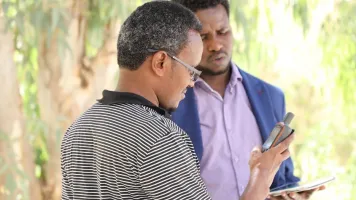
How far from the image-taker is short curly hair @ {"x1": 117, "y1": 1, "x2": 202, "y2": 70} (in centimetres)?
159

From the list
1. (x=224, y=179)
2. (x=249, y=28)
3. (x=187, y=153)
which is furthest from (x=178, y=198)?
(x=249, y=28)

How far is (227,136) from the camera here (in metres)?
2.19

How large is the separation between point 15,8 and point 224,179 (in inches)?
63.6

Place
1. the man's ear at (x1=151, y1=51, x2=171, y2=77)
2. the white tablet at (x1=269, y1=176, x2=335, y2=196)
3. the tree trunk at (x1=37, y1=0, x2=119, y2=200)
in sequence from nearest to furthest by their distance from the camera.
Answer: the man's ear at (x1=151, y1=51, x2=171, y2=77), the white tablet at (x1=269, y1=176, x2=335, y2=196), the tree trunk at (x1=37, y1=0, x2=119, y2=200)

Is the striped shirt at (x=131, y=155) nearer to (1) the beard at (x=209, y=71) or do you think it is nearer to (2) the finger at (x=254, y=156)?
(2) the finger at (x=254, y=156)

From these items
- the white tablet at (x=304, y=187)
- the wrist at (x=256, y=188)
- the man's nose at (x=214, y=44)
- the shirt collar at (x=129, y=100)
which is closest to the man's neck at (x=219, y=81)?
the man's nose at (x=214, y=44)

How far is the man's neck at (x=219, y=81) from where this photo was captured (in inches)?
90.3

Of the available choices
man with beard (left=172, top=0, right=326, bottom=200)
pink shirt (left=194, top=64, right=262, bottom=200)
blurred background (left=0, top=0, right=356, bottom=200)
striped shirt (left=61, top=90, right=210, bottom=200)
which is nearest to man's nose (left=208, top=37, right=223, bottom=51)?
man with beard (left=172, top=0, right=326, bottom=200)

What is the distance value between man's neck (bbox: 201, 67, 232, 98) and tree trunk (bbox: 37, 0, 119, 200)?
1.45 meters

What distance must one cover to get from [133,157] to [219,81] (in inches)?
34.4

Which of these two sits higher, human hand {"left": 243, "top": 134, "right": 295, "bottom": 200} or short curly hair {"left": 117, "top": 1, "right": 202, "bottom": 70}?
short curly hair {"left": 117, "top": 1, "right": 202, "bottom": 70}

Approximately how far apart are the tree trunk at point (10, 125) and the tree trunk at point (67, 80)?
212 millimetres

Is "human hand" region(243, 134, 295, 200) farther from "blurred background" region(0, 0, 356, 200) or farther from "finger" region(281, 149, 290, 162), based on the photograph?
"blurred background" region(0, 0, 356, 200)

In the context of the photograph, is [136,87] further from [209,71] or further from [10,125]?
[10,125]
